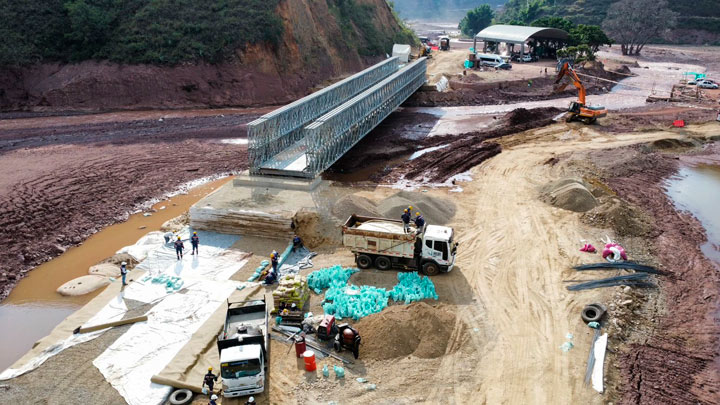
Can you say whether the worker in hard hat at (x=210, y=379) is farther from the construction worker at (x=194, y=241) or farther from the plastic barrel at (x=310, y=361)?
the construction worker at (x=194, y=241)

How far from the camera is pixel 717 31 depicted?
87.2 m

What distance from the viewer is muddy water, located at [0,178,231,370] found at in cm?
1717

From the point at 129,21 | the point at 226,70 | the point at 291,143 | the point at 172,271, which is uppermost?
the point at 129,21

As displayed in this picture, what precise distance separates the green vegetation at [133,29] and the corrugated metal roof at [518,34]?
34.4m

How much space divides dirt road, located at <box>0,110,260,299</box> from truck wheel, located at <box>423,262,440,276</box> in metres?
Answer: 16.5

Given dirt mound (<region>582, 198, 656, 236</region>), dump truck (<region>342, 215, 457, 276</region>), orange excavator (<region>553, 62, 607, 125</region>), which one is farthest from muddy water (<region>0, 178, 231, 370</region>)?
orange excavator (<region>553, 62, 607, 125</region>)

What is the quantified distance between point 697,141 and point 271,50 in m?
38.3

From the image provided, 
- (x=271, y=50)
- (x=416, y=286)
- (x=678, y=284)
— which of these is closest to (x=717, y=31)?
(x=271, y=50)

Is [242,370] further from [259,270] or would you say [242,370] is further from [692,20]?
[692,20]

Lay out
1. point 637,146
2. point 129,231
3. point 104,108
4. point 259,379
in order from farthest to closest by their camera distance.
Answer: point 104,108, point 637,146, point 129,231, point 259,379

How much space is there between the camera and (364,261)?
64.3 ft

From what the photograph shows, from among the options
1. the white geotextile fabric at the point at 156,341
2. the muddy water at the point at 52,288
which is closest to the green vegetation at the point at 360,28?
the muddy water at the point at 52,288

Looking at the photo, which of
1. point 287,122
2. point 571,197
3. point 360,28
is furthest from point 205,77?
point 571,197

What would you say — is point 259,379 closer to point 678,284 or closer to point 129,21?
point 678,284
